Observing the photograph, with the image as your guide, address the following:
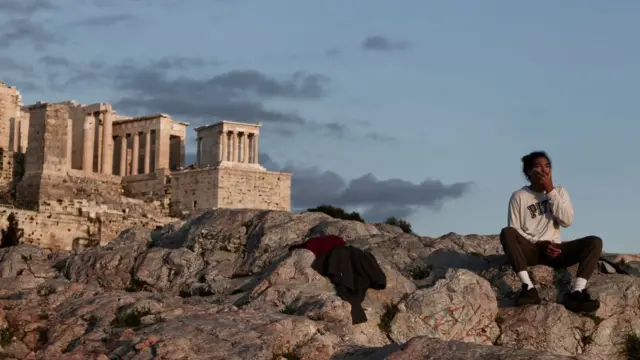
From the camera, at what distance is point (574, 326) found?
53.8 feet

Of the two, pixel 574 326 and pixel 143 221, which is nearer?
pixel 574 326

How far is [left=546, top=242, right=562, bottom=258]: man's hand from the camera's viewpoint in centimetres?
1673

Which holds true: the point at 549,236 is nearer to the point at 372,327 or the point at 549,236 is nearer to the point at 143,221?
the point at 372,327

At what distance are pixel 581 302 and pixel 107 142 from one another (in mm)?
55667

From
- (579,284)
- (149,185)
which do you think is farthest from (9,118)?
(579,284)

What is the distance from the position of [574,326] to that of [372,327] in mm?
2450

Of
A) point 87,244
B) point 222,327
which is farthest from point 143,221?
point 222,327

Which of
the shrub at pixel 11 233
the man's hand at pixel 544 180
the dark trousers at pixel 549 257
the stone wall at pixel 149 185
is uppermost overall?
the stone wall at pixel 149 185

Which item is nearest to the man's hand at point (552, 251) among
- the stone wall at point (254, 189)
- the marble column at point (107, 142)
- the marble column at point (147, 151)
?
the stone wall at point (254, 189)

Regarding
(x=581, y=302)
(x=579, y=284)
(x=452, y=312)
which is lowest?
(x=452, y=312)

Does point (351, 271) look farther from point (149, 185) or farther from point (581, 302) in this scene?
point (149, 185)

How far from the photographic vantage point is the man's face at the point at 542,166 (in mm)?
16797

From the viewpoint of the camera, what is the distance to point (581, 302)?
53.3ft

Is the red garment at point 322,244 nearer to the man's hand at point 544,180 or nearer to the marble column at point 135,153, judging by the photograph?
the man's hand at point 544,180
